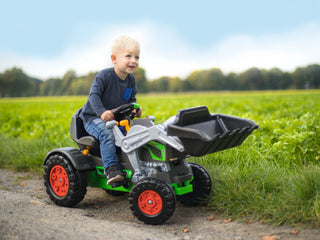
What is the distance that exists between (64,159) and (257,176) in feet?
6.89

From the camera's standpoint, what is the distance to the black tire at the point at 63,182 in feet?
12.4

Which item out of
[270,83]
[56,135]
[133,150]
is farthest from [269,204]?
[270,83]

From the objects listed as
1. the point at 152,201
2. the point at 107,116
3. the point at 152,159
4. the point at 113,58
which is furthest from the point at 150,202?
the point at 113,58

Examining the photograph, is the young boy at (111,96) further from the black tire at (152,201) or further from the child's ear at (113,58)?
the black tire at (152,201)

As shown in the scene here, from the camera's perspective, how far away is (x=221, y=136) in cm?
294

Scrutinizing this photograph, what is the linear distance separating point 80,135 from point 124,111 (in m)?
0.73

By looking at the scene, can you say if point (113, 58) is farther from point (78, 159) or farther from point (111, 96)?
point (78, 159)

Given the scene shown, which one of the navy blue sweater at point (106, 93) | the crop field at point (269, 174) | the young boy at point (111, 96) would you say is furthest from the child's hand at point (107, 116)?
the crop field at point (269, 174)

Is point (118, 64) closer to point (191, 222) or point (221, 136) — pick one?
point (221, 136)

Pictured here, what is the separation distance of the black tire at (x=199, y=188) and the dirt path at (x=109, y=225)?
8 cm

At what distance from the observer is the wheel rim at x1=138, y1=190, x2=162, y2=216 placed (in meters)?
3.24

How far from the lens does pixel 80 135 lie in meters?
4.03

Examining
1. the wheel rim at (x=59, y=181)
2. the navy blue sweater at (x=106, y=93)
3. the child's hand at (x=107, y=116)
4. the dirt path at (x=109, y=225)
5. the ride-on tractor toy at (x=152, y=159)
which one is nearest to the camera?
the dirt path at (x=109, y=225)

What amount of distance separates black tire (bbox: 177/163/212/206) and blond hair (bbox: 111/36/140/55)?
142cm
